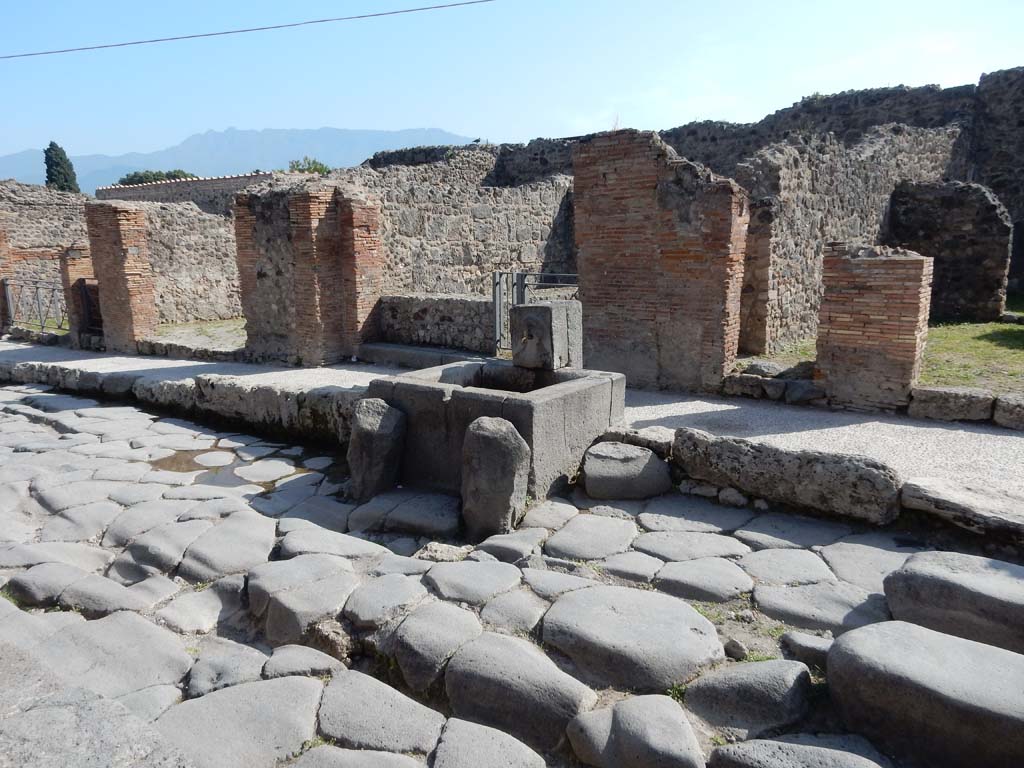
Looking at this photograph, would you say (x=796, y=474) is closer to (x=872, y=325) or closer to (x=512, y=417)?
(x=512, y=417)

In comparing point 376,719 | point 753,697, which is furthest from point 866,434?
point 376,719

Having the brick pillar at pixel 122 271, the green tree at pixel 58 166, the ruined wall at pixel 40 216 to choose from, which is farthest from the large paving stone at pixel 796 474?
the green tree at pixel 58 166

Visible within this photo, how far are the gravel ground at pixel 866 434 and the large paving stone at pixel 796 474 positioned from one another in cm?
34

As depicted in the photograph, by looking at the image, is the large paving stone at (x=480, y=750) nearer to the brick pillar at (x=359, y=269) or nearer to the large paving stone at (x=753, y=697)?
the large paving stone at (x=753, y=697)

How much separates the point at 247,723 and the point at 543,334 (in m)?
3.55

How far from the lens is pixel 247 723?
288 centimetres

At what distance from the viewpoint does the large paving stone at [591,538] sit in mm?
4168

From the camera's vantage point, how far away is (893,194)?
1145cm

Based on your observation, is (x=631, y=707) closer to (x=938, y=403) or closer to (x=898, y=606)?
(x=898, y=606)

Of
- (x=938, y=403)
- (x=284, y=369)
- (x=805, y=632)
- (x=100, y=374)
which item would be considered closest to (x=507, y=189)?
(x=284, y=369)

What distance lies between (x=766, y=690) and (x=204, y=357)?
9947 millimetres

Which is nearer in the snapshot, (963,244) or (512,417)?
(512,417)

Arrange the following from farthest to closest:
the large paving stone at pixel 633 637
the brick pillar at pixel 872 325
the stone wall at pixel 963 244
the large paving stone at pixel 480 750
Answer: the stone wall at pixel 963 244 < the brick pillar at pixel 872 325 < the large paving stone at pixel 633 637 < the large paving stone at pixel 480 750

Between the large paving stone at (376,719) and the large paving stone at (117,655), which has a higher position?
the large paving stone at (376,719)
